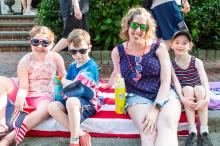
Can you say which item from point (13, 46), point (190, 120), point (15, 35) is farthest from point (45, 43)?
point (15, 35)

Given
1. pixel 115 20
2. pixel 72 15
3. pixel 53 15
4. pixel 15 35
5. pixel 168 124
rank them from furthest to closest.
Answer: pixel 15 35 → pixel 53 15 → pixel 115 20 → pixel 72 15 → pixel 168 124

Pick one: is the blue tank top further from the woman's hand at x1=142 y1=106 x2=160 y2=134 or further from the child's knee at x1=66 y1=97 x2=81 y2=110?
the child's knee at x1=66 y1=97 x2=81 y2=110

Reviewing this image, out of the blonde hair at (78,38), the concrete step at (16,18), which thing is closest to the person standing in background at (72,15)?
the blonde hair at (78,38)

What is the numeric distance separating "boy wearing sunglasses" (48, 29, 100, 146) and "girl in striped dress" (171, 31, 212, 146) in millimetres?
787

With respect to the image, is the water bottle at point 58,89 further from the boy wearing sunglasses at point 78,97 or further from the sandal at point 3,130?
the sandal at point 3,130

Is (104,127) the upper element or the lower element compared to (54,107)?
lower

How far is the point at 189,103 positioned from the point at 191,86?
0.85 ft

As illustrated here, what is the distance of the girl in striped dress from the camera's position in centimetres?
346

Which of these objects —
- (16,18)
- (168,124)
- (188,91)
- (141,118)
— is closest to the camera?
(168,124)

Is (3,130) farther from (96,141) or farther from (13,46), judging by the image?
(13,46)

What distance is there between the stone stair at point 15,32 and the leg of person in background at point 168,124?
6.10m

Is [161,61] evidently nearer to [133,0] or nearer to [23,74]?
[23,74]

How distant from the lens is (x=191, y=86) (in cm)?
369

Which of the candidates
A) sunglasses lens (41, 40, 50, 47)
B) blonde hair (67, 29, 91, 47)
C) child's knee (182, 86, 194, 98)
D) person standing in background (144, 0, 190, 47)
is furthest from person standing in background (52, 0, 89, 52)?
child's knee (182, 86, 194, 98)
